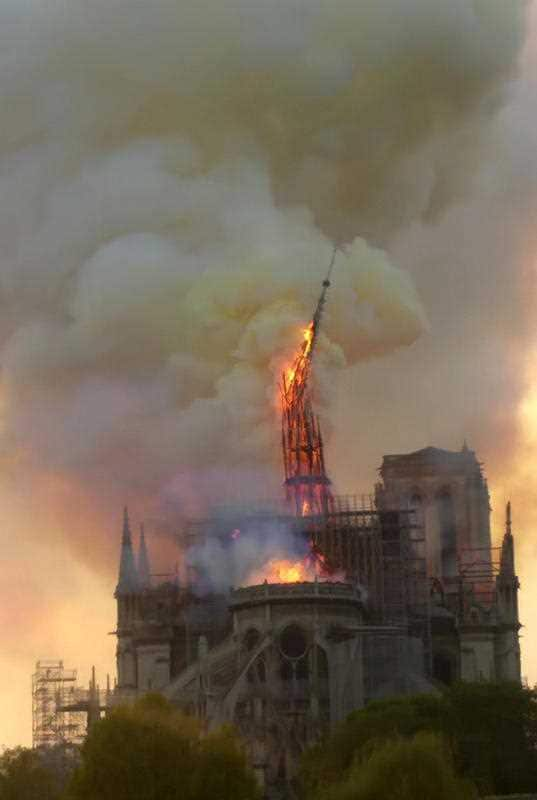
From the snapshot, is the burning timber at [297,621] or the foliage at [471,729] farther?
the burning timber at [297,621]

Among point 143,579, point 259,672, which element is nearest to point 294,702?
point 259,672

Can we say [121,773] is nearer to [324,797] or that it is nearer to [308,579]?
[324,797]

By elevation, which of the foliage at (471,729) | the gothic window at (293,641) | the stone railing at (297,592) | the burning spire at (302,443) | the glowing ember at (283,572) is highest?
the burning spire at (302,443)

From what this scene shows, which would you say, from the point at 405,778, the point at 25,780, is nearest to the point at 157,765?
the point at 405,778

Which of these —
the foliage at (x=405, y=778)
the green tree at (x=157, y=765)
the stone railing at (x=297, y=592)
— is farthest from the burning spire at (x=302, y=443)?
the foliage at (x=405, y=778)

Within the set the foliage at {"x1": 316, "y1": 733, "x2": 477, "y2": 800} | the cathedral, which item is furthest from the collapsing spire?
the foliage at {"x1": 316, "y1": 733, "x2": 477, "y2": 800}

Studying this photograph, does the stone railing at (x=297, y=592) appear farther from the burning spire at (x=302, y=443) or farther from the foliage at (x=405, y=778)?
the foliage at (x=405, y=778)

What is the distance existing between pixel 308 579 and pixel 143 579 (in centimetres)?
1948

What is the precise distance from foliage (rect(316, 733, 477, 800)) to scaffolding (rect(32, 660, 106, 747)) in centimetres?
7083

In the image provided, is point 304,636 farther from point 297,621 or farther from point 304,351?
point 304,351

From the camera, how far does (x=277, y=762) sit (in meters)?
169

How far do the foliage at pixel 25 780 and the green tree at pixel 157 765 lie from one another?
46.7 feet

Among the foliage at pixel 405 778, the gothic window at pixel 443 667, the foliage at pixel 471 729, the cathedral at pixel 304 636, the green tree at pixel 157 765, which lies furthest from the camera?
the gothic window at pixel 443 667

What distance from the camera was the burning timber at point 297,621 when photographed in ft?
566
